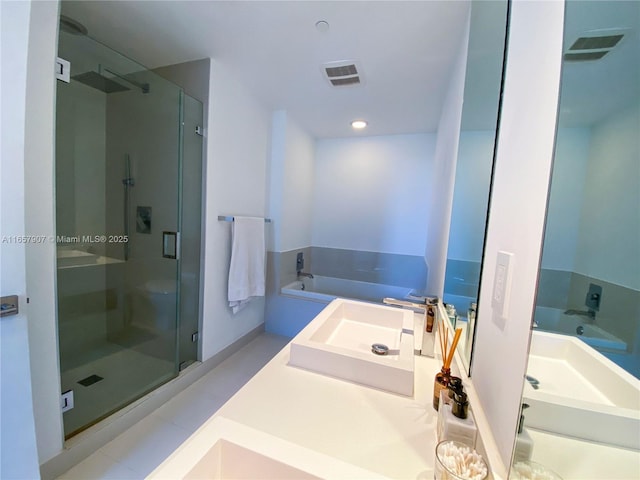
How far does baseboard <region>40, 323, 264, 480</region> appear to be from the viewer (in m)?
1.21

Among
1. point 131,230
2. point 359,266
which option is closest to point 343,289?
point 359,266

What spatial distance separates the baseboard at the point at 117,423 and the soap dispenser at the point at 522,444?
1911mm

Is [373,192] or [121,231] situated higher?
[373,192]

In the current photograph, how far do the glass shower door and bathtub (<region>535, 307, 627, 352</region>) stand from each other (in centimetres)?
214

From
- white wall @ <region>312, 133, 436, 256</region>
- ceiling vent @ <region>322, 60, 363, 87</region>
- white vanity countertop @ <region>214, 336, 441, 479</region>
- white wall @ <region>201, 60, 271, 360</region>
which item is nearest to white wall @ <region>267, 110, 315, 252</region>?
white wall @ <region>201, 60, 271, 360</region>

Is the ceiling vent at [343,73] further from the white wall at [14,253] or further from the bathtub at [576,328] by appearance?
the bathtub at [576,328]

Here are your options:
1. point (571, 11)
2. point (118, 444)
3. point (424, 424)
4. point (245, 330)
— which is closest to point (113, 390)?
point (118, 444)

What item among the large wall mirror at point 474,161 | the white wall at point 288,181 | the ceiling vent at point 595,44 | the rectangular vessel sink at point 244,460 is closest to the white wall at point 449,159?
the large wall mirror at point 474,161

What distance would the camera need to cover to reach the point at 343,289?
3350 millimetres

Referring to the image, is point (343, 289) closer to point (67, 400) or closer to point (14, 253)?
point (67, 400)

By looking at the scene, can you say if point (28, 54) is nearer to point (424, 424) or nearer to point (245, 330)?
point (424, 424)

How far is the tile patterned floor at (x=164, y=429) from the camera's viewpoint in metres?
1.26

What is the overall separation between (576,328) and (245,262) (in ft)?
7.10

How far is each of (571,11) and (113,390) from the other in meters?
2.58
